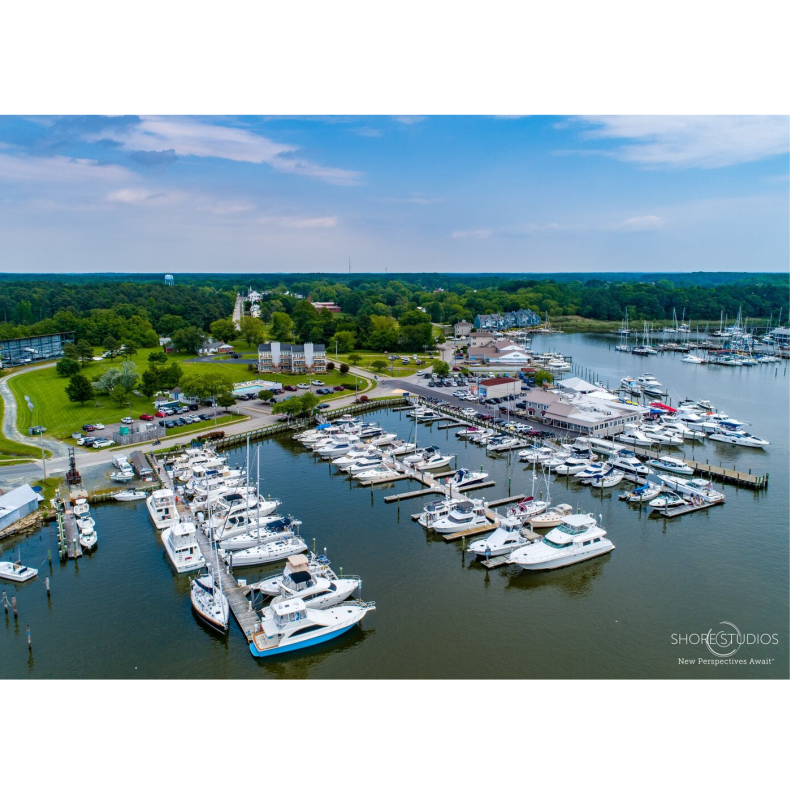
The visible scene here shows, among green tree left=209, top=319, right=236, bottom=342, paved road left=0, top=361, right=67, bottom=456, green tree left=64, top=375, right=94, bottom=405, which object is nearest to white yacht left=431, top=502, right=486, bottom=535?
paved road left=0, top=361, right=67, bottom=456

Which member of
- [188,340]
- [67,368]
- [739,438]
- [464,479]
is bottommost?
[464,479]

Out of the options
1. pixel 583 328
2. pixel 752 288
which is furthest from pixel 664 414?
pixel 752 288

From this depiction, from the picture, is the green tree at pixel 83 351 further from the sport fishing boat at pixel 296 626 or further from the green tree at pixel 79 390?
the sport fishing boat at pixel 296 626

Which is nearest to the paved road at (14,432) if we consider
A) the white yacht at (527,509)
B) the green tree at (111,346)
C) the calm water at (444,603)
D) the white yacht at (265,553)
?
the calm water at (444,603)

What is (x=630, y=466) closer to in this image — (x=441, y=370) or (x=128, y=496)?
(x=128, y=496)

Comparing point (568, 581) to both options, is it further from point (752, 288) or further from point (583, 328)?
point (752, 288)

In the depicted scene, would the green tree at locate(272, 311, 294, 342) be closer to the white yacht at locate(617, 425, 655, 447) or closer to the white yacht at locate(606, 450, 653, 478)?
the white yacht at locate(617, 425, 655, 447)

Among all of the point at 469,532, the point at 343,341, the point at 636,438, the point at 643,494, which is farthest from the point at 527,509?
the point at 343,341
